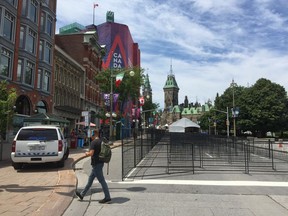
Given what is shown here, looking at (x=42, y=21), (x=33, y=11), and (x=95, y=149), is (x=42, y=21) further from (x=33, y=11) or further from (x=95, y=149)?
(x=95, y=149)

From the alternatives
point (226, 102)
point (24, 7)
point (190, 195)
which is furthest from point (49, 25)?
point (226, 102)

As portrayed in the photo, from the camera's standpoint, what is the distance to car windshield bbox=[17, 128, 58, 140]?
13648 millimetres

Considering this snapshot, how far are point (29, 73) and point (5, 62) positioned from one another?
430 cm

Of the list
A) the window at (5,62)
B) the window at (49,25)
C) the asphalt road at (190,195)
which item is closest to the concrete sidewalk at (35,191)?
the asphalt road at (190,195)

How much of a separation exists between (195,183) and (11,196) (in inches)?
219

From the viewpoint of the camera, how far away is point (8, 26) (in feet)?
98.0

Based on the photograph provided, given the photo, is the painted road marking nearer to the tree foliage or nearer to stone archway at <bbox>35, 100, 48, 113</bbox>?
stone archway at <bbox>35, 100, 48, 113</bbox>

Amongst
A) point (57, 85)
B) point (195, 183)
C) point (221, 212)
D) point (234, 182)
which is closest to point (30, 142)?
point (195, 183)

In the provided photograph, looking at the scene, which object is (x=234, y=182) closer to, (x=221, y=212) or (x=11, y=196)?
(x=221, y=212)

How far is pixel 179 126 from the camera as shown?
32500 millimetres

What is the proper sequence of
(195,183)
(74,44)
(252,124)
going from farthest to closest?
1. (252,124)
2. (74,44)
3. (195,183)

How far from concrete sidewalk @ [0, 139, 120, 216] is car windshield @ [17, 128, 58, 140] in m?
1.32

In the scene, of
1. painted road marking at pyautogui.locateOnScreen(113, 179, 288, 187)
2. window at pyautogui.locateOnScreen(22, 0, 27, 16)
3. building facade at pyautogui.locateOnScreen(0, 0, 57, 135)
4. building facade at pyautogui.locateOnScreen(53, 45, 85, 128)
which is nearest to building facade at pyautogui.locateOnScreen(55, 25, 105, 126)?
building facade at pyautogui.locateOnScreen(53, 45, 85, 128)

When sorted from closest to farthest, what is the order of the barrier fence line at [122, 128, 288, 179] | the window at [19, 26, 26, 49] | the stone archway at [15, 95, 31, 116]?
the barrier fence line at [122, 128, 288, 179] < the window at [19, 26, 26, 49] < the stone archway at [15, 95, 31, 116]
